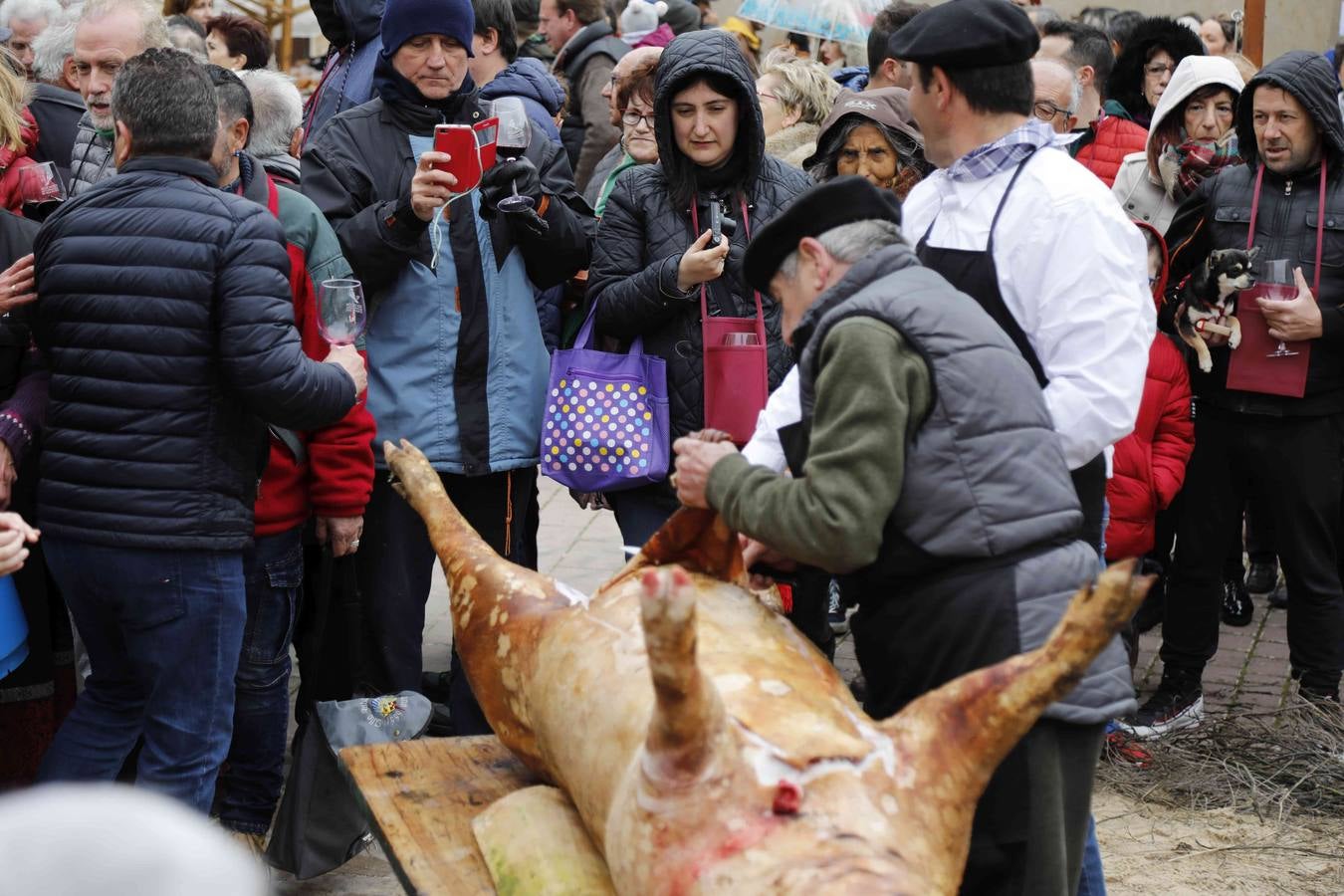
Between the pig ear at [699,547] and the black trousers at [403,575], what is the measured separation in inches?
56.0

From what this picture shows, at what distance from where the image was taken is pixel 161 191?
3.77 m

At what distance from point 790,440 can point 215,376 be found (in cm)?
147

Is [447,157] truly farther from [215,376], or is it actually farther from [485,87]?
[485,87]

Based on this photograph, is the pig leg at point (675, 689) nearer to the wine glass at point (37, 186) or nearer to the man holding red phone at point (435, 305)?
the man holding red phone at point (435, 305)

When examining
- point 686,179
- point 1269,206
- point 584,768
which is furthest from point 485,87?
point 584,768

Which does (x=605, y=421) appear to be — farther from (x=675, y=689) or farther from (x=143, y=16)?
(x=675, y=689)

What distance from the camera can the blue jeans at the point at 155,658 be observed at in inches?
149


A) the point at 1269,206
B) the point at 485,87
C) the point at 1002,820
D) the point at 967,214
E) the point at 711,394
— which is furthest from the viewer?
the point at 485,87

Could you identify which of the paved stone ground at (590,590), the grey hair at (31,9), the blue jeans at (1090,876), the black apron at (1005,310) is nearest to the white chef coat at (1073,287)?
the black apron at (1005,310)

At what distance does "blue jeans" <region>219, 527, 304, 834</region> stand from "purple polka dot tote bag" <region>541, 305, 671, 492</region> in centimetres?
82

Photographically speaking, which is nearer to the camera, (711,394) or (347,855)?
(347,855)

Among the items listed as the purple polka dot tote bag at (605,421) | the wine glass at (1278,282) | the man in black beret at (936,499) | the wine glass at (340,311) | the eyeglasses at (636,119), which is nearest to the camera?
the man in black beret at (936,499)

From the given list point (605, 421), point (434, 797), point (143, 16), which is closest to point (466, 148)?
point (605, 421)

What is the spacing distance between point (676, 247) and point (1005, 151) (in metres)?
1.49
